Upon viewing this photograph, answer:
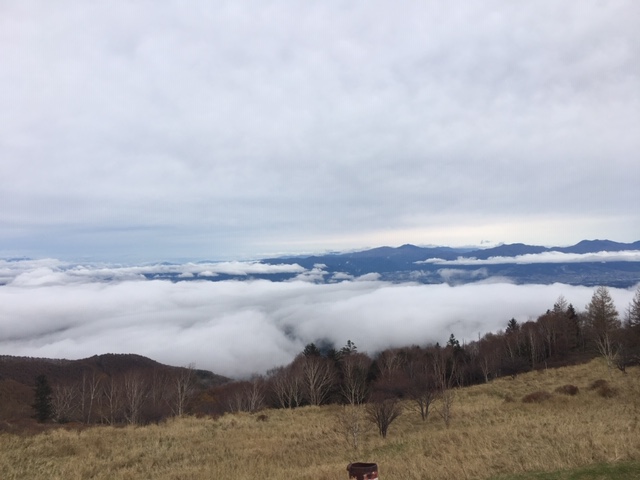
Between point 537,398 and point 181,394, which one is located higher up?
point 537,398

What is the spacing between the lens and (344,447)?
61.0ft

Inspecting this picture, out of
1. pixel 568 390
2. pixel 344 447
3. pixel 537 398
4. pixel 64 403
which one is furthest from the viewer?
pixel 64 403

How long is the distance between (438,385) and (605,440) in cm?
2020

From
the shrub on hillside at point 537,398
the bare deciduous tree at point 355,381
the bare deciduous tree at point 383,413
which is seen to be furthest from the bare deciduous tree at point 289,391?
the shrub on hillside at point 537,398

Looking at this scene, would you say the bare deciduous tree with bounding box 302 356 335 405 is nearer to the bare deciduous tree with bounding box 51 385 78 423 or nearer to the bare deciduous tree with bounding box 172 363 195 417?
the bare deciduous tree with bounding box 172 363 195 417

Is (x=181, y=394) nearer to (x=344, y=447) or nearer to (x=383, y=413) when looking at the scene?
(x=383, y=413)

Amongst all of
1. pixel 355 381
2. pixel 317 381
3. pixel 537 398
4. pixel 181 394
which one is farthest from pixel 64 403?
pixel 537 398

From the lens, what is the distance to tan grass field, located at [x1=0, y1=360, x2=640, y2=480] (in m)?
11.4

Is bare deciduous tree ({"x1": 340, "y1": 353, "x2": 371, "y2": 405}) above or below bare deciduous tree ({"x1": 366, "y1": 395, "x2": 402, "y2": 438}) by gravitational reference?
below

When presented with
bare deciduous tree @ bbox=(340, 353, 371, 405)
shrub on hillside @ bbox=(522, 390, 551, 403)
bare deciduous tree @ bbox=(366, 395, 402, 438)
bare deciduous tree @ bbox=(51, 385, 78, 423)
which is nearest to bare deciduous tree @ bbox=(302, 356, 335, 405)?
bare deciduous tree @ bbox=(340, 353, 371, 405)

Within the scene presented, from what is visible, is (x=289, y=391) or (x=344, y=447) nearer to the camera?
(x=344, y=447)

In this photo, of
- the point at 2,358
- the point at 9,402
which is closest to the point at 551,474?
the point at 9,402

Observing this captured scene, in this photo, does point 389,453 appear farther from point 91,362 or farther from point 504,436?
point 91,362

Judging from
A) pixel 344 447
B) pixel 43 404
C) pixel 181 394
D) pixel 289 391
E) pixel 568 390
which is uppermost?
pixel 344 447
